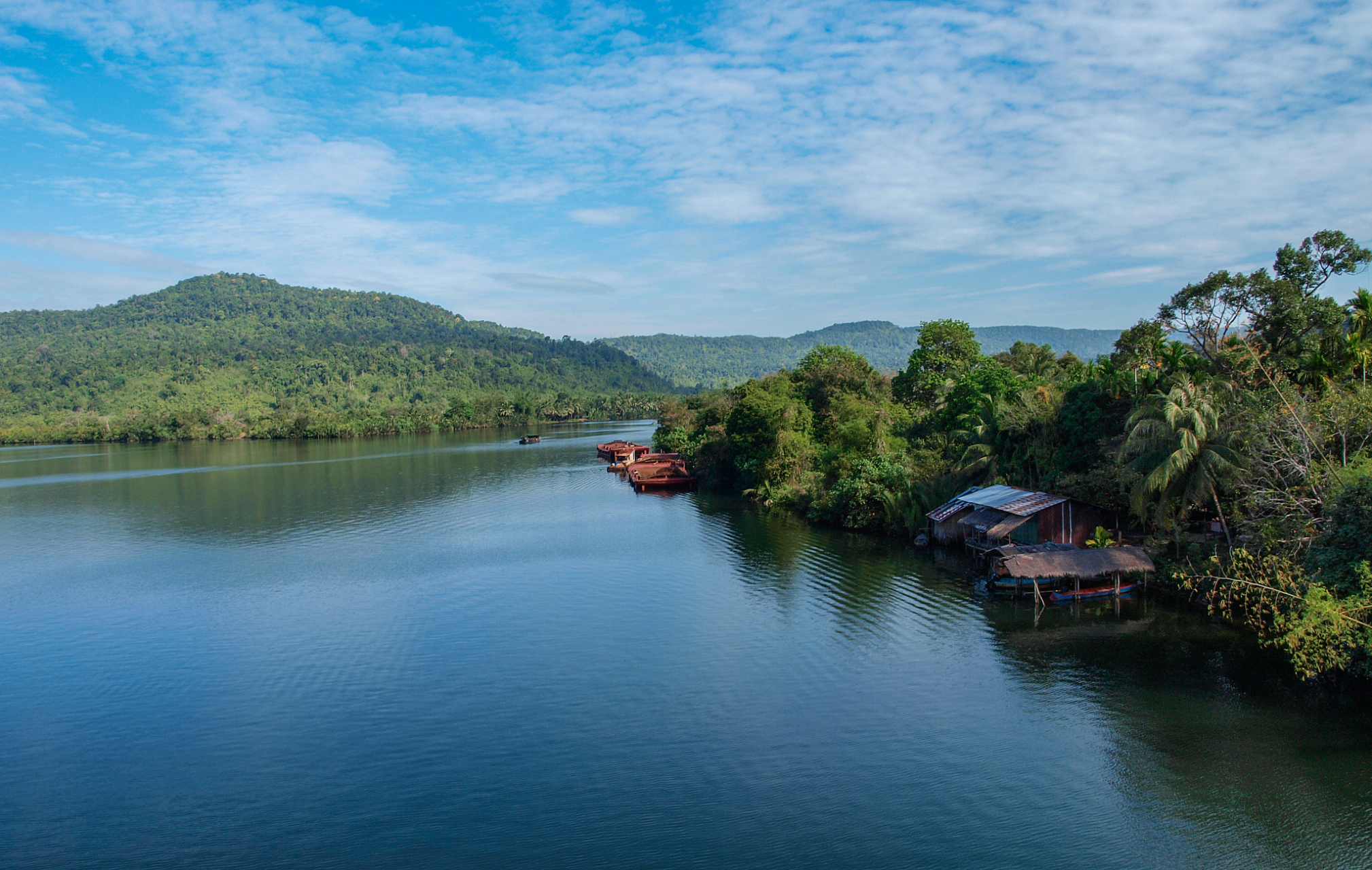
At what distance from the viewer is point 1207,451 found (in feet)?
75.9

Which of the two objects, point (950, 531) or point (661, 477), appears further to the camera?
point (661, 477)

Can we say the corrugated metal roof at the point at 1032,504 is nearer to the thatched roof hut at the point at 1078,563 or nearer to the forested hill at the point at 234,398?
the thatched roof hut at the point at 1078,563

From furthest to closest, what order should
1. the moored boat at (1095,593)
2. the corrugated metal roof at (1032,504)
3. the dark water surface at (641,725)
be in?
1. the corrugated metal roof at (1032,504)
2. the moored boat at (1095,593)
3. the dark water surface at (641,725)

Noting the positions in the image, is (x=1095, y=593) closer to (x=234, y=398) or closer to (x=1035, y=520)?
(x=1035, y=520)

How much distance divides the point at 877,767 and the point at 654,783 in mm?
4220

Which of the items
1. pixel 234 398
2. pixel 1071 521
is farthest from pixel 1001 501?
pixel 234 398

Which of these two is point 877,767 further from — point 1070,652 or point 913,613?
point 913,613

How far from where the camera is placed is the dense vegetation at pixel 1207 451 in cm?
1712

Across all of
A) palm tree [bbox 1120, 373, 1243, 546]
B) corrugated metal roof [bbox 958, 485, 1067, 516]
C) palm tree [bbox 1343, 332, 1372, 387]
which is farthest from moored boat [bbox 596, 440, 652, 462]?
palm tree [bbox 1343, 332, 1372, 387]

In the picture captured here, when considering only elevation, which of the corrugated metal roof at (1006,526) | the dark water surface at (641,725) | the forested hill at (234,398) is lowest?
the dark water surface at (641,725)

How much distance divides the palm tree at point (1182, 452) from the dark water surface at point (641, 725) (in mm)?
3461

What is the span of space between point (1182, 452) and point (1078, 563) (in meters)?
4.47

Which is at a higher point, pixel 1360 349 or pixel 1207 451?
pixel 1360 349

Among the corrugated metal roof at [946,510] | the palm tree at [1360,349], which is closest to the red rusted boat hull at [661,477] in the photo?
the corrugated metal roof at [946,510]
